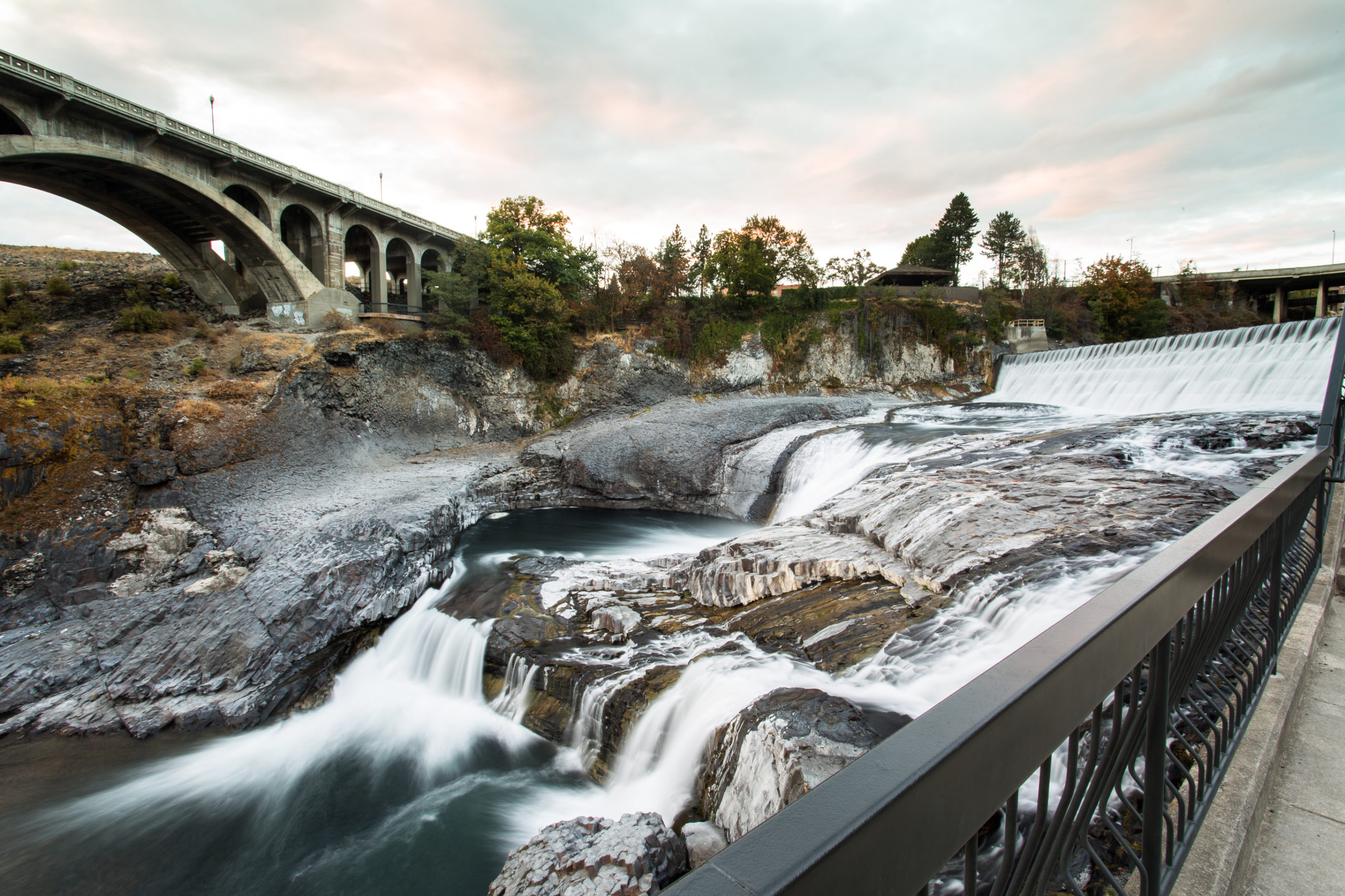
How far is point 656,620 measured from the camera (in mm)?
7785

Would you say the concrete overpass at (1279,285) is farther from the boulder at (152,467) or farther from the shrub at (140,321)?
the shrub at (140,321)

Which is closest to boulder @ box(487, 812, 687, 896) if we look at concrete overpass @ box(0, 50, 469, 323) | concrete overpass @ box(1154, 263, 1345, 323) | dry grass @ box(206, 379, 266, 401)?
dry grass @ box(206, 379, 266, 401)

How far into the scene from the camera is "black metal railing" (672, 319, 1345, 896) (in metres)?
0.76

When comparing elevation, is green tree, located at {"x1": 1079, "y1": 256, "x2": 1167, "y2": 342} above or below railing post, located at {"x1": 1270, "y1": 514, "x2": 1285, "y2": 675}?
above

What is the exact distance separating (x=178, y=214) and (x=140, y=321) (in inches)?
276

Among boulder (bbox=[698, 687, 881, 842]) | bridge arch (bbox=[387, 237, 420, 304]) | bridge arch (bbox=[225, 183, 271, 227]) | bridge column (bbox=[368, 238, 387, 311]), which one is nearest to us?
boulder (bbox=[698, 687, 881, 842])

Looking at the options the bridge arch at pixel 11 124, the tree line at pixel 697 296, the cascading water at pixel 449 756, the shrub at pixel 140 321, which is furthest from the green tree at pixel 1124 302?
the bridge arch at pixel 11 124

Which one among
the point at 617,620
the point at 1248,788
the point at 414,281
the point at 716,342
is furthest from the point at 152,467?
the point at 716,342

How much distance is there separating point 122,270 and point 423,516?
2129 cm

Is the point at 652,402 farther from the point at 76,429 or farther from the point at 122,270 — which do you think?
the point at 122,270

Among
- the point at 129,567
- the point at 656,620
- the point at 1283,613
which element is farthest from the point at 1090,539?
the point at 129,567

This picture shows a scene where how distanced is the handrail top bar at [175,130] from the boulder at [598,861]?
22.3 meters

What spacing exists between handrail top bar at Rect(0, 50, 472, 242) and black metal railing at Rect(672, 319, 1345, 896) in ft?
78.5

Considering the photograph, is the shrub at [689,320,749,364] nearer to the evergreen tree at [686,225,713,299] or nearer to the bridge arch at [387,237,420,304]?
the evergreen tree at [686,225,713,299]
